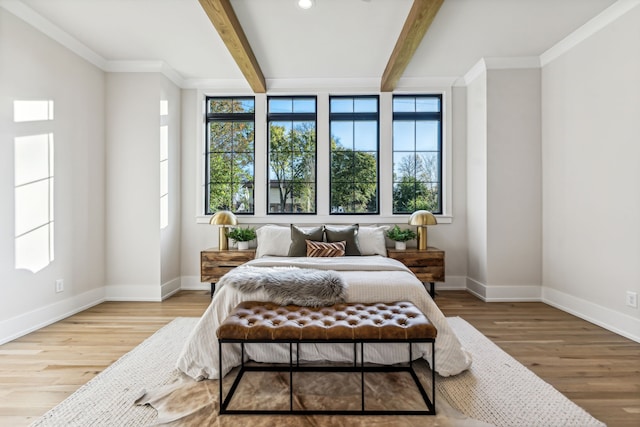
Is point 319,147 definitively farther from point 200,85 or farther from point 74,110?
point 74,110

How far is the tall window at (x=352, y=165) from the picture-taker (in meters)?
4.67

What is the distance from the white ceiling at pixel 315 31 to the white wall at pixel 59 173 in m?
0.31

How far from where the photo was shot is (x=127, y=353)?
2.54 metres

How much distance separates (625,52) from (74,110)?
5.15m

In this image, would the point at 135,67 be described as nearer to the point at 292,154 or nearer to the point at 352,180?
the point at 292,154

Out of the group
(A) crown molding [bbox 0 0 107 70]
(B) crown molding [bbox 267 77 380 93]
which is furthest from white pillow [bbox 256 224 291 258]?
(A) crown molding [bbox 0 0 107 70]

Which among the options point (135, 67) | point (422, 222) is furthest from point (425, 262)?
point (135, 67)

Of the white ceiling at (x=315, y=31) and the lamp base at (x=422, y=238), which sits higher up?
the white ceiling at (x=315, y=31)

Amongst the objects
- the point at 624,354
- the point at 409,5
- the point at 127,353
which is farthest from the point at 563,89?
the point at 127,353

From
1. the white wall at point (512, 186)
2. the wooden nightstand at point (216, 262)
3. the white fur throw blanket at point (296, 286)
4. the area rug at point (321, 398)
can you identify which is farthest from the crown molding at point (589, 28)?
the wooden nightstand at point (216, 262)

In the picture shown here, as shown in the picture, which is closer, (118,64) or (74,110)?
(74,110)

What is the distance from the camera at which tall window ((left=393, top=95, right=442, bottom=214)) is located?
15.3 feet

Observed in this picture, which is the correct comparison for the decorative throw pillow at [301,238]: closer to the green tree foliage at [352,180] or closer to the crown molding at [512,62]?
the green tree foliage at [352,180]

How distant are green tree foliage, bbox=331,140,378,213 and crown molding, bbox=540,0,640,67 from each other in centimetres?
223
